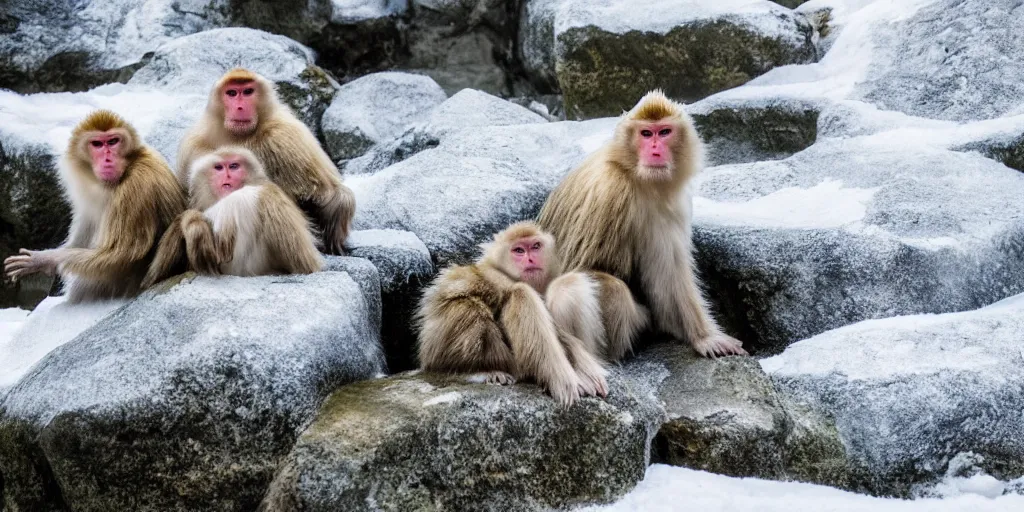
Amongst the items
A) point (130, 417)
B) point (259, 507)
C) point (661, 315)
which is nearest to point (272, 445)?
point (259, 507)

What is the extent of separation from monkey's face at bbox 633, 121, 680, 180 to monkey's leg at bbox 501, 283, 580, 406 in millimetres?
1005

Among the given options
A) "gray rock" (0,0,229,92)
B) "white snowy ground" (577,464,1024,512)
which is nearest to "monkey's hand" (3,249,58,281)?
"white snowy ground" (577,464,1024,512)

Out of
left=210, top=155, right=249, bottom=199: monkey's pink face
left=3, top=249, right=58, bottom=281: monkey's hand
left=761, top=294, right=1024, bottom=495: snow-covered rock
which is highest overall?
left=210, top=155, right=249, bottom=199: monkey's pink face

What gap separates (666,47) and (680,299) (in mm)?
3651

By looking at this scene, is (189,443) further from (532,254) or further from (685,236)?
(685,236)

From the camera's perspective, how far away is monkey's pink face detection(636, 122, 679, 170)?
5129 millimetres

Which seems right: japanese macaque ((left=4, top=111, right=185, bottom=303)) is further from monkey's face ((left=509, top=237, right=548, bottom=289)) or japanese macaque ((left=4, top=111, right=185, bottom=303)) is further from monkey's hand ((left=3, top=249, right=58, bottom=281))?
monkey's face ((left=509, top=237, right=548, bottom=289))

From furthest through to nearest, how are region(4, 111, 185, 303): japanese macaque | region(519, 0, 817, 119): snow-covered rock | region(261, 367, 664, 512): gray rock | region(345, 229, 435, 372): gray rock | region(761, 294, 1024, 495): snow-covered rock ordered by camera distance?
1. region(519, 0, 817, 119): snow-covered rock
2. region(345, 229, 435, 372): gray rock
3. region(4, 111, 185, 303): japanese macaque
4. region(761, 294, 1024, 495): snow-covered rock
5. region(261, 367, 664, 512): gray rock

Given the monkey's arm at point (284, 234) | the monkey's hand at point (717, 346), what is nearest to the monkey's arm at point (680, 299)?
the monkey's hand at point (717, 346)

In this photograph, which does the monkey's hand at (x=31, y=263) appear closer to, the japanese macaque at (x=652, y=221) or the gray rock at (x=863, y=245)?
the japanese macaque at (x=652, y=221)

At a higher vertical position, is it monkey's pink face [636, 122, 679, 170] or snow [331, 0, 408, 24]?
snow [331, 0, 408, 24]

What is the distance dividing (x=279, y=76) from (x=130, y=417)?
5196mm

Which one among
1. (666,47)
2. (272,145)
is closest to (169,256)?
(272,145)

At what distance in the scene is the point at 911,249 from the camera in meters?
5.46
